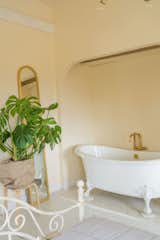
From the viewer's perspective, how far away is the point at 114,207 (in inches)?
139

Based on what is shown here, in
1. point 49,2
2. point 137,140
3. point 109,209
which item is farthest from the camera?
point 137,140

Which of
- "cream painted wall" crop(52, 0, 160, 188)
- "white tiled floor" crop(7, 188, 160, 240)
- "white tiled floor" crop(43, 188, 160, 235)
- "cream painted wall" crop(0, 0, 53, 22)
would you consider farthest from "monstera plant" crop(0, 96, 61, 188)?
"cream painted wall" crop(0, 0, 53, 22)

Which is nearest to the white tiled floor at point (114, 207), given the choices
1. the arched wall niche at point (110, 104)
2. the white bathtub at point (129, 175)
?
the white bathtub at point (129, 175)

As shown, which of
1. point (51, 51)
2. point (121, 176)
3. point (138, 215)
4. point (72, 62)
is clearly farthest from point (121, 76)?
point (138, 215)

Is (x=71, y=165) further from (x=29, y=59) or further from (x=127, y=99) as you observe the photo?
(x=29, y=59)

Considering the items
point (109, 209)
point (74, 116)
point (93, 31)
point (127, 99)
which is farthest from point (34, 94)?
point (109, 209)

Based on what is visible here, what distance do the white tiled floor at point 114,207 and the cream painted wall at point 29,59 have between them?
44 cm

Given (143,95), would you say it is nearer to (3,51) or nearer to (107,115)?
(107,115)

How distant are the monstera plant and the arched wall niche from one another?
109 cm

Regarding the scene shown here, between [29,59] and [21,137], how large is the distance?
1.46m

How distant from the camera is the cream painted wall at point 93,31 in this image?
10.4 ft

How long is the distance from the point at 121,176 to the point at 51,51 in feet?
7.73

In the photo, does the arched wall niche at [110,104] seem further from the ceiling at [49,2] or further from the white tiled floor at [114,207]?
the ceiling at [49,2]

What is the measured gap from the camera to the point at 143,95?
4.41 metres
